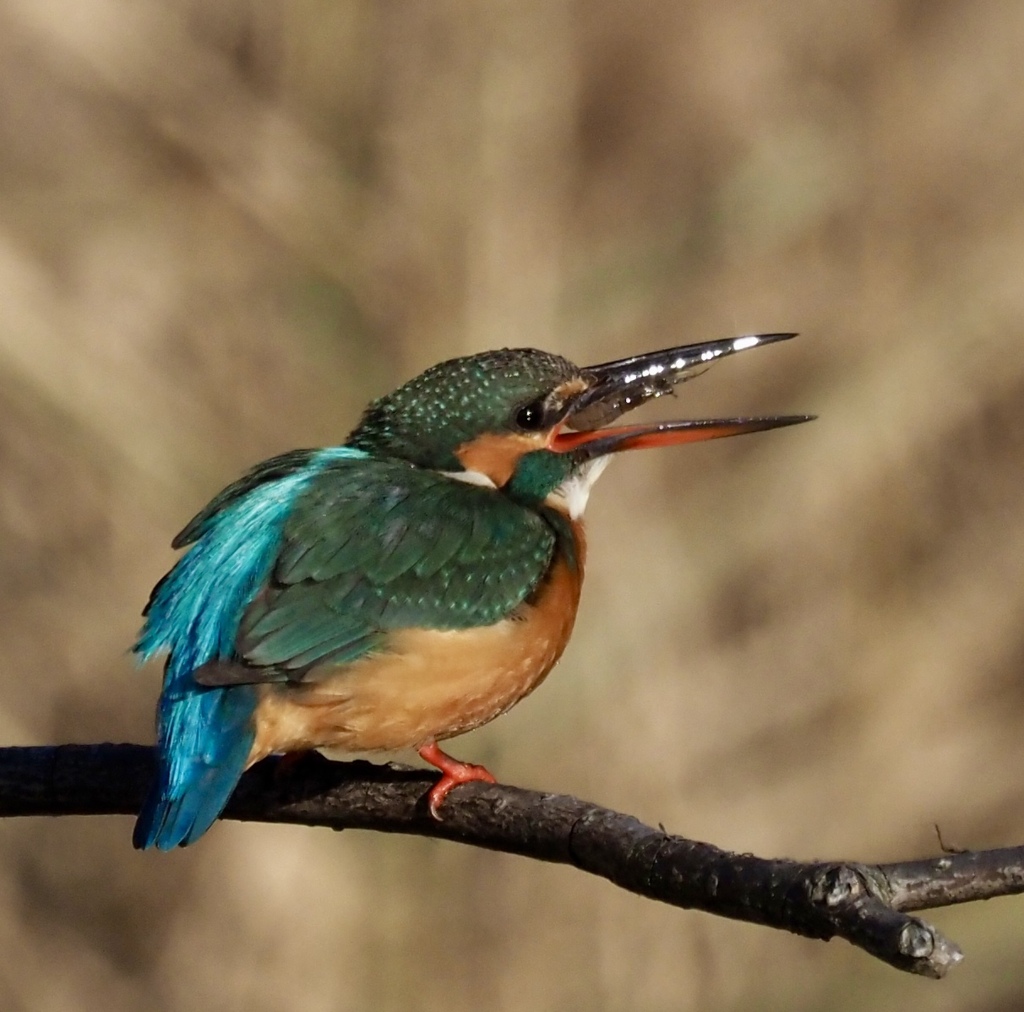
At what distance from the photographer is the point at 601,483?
524cm

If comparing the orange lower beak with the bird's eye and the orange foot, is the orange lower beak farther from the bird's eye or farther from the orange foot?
the orange foot

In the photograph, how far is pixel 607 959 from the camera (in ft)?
16.6

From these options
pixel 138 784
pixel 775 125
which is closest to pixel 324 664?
pixel 138 784

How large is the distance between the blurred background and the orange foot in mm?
2127

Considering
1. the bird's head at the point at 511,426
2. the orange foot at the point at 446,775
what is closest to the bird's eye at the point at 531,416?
the bird's head at the point at 511,426

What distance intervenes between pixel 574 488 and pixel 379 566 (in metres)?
0.55

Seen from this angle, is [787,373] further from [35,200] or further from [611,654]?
[35,200]

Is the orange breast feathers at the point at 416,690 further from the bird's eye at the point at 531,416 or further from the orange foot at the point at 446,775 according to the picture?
the bird's eye at the point at 531,416

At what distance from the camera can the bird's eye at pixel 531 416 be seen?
10.9ft

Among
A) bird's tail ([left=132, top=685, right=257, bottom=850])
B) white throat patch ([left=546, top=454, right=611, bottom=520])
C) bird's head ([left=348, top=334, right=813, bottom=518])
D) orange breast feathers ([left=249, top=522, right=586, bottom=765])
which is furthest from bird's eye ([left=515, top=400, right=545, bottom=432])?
bird's tail ([left=132, top=685, right=257, bottom=850])

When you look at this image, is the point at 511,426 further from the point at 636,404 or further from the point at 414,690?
the point at 414,690

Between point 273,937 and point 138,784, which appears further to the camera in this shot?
point 273,937

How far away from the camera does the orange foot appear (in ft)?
8.82

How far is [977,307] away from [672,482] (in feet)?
3.59
